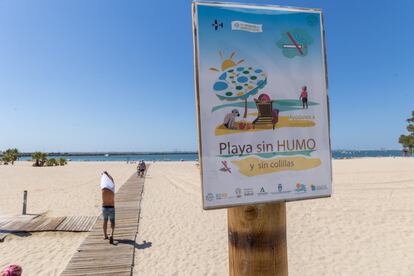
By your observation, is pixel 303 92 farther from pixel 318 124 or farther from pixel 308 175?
pixel 308 175

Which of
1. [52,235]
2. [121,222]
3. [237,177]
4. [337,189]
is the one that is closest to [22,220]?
[52,235]

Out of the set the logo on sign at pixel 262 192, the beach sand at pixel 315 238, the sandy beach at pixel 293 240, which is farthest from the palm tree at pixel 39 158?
the logo on sign at pixel 262 192

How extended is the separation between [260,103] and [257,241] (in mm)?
634

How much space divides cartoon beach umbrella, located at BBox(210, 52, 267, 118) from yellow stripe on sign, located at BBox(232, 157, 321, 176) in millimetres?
216

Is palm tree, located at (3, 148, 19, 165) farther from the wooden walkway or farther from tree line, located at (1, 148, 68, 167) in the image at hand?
the wooden walkway

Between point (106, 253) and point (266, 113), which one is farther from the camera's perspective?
point (106, 253)

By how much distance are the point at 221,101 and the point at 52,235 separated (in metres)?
8.36

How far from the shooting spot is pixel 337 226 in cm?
750

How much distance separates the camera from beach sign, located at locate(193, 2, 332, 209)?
1.07m

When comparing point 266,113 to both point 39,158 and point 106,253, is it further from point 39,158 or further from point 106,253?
point 39,158

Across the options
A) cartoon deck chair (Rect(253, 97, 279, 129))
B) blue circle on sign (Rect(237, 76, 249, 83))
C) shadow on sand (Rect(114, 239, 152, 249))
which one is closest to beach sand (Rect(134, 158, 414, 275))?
shadow on sand (Rect(114, 239, 152, 249))

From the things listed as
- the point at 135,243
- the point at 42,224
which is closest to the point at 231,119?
the point at 135,243

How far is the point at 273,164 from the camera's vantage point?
117 cm

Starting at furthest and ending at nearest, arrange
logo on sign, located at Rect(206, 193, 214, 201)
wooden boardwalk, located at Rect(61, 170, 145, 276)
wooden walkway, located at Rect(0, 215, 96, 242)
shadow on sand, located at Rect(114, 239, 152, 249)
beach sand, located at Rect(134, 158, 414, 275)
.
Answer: wooden walkway, located at Rect(0, 215, 96, 242)
shadow on sand, located at Rect(114, 239, 152, 249)
beach sand, located at Rect(134, 158, 414, 275)
wooden boardwalk, located at Rect(61, 170, 145, 276)
logo on sign, located at Rect(206, 193, 214, 201)
